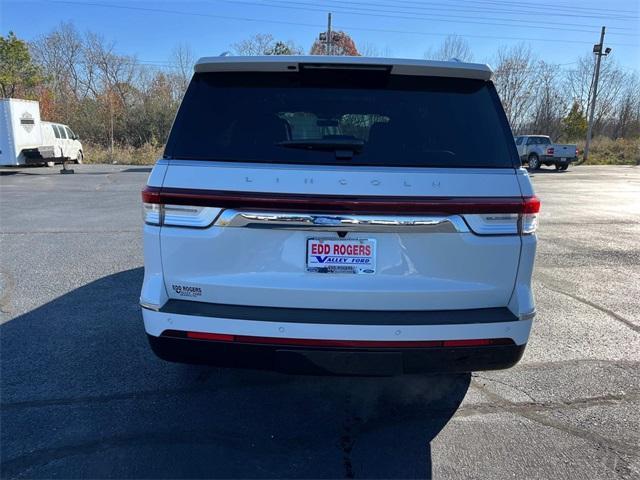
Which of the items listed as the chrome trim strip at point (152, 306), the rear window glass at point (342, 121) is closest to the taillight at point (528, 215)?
the rear window glass at point (342, 121)

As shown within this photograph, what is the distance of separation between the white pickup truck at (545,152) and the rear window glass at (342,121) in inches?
1070

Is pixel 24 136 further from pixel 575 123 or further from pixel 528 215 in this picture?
pixel 575 123

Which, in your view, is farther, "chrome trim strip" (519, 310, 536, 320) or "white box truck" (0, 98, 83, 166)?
"white box truck" (0, 98, 83, 166)

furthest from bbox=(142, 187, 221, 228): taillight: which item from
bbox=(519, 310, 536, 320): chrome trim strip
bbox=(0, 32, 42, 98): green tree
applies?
bbox=(0, 32, 42, 98): green tree

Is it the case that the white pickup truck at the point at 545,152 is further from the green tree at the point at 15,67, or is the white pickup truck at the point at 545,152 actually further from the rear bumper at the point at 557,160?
the green tree at the point at 15,67

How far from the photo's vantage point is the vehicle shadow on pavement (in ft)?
8.34

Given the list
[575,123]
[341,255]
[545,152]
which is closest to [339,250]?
[341,255]

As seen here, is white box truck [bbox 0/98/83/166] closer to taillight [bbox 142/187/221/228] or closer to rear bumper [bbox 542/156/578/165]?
taillight [bbox 142/187/221/228]

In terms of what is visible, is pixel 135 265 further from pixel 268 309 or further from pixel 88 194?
pixel 88 194

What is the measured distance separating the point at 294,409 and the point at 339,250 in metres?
1.32

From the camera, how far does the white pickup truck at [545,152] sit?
27.8 m

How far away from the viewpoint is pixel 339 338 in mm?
2330

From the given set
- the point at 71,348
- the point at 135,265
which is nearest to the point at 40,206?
the point at 135,265

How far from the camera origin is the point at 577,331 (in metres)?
4.44
